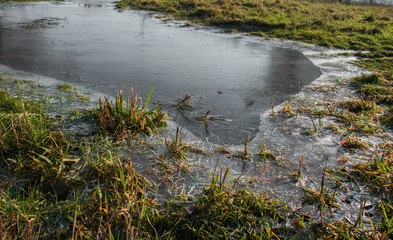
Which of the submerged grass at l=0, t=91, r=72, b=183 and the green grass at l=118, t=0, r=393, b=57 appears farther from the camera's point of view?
the green grass at l=118, t=0, r=393, b=57

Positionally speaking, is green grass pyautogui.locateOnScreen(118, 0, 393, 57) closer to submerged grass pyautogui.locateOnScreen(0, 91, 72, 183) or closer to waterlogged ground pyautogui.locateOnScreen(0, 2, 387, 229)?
waterlogged ground pyautogui.locateOnScreen(0, 2, 387, 229)

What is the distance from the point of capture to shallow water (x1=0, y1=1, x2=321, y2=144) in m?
4.59

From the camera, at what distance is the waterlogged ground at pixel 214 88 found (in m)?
3.09

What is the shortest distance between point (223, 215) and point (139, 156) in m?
1.32

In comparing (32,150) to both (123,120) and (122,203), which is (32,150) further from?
(122,203)

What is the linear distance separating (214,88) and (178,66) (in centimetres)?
152

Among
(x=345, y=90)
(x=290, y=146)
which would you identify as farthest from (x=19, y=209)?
(x=345, y=90)

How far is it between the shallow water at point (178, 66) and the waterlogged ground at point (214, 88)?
2cm

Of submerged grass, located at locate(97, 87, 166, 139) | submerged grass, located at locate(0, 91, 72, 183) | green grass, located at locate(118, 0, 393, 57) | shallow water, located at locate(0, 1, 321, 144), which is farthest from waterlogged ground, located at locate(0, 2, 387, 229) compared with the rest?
green grass, located at locate(118, 0, 393, 57)

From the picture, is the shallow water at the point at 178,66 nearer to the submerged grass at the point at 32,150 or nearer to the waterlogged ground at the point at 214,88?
the waterlogged ground at the point at 214,88

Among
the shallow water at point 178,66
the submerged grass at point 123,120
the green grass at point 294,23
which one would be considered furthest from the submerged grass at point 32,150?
the green grass at point 294,23

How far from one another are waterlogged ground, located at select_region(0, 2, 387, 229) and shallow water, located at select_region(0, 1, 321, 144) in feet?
0.08

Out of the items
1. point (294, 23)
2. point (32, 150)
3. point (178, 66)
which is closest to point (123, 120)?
point (32, 150)

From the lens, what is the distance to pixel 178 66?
21.8ft
